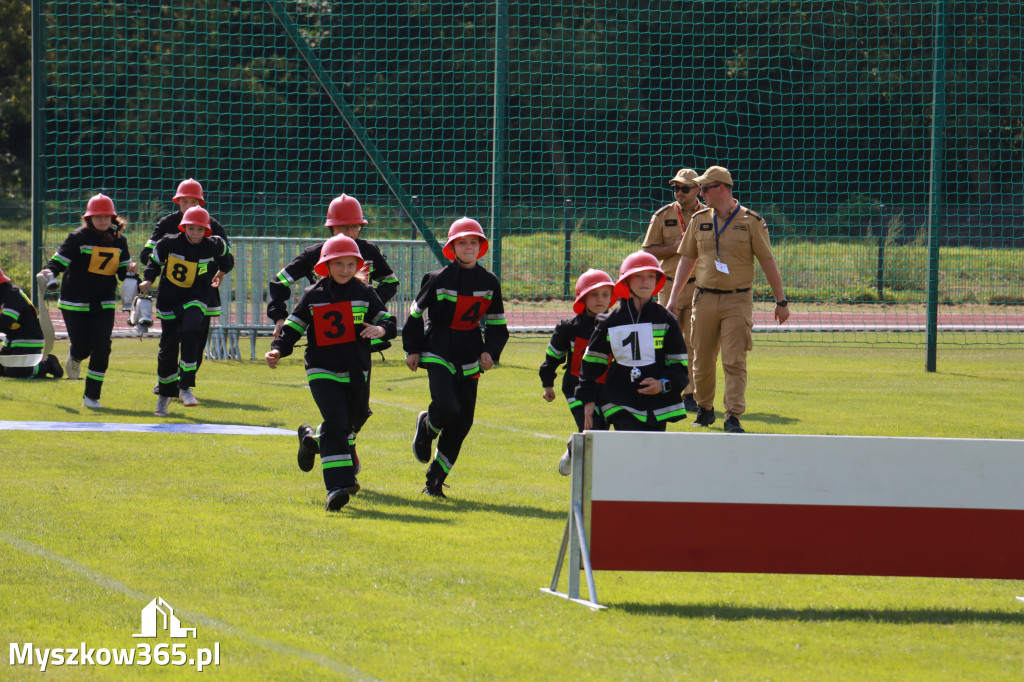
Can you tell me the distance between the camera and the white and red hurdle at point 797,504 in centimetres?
572

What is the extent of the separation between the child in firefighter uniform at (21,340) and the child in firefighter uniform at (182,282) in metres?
2.09

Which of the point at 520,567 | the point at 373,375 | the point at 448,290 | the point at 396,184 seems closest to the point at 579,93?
the point at 396,184

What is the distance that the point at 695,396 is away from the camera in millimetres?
11398

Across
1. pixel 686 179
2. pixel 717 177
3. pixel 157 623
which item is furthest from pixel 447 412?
pixel 686 179

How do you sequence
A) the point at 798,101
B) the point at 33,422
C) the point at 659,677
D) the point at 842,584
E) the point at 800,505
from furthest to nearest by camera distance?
1. the point at 798,101
2. the point at 33,422
3. the point at 842,584
4. the point at 800,505
5. the point at 659,677

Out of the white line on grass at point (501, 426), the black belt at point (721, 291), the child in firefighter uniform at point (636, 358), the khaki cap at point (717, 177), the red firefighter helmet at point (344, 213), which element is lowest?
the white line on grass at point (501, 426)

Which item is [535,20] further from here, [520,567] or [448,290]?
[520,567]

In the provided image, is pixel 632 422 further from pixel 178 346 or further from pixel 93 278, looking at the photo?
pixel 93 278

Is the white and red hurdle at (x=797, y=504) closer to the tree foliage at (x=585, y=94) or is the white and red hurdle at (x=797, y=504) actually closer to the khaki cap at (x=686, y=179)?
the khaki cap at (x=686, y=179)

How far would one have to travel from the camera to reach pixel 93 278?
12445 mm

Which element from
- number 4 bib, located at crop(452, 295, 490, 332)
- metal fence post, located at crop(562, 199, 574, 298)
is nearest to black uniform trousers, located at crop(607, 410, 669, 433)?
number 4 bib, located at crop(452, 295, 490, 332)

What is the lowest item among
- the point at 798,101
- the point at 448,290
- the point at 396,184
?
the point at 448,290

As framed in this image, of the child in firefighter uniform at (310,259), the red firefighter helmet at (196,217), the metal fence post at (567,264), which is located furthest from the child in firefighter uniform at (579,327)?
the metal fence post at (567,264)

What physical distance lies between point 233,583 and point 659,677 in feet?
7.10
